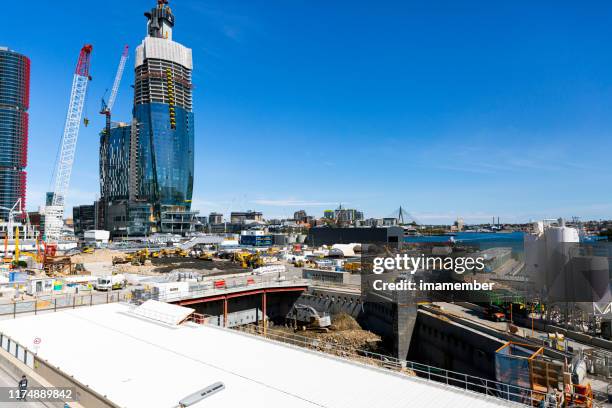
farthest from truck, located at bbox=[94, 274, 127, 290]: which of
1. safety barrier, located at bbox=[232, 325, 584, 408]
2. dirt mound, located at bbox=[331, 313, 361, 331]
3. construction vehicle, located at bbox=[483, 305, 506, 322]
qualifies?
construction vehicle, located at bbox=[483, 305, 506, 322]

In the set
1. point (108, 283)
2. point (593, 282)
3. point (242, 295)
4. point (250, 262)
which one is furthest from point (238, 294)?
point (250, 262)

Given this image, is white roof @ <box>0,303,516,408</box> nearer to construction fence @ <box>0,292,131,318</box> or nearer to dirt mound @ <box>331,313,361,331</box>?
construction fence @ <box>0,292,131,318</box>

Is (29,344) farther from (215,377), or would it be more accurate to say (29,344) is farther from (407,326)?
(407,326)

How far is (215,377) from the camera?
1773 centimetres

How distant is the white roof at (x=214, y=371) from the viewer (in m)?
15.4

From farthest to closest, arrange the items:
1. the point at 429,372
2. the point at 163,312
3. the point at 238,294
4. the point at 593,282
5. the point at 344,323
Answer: the point at 344,323, the point at 238,294, the point at 593,282, the point at 163,312, the point at 429,372

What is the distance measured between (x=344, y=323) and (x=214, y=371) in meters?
32.4

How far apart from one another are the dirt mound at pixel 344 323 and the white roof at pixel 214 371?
2541 cm

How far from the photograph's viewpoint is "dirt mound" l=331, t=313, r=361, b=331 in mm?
47969

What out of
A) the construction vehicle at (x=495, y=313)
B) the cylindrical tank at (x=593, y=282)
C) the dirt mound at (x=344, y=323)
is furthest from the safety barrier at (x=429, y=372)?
the cylindrical tank at (x=593, y=282)

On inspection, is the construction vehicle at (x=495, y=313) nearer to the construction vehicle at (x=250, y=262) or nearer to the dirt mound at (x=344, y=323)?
the dirt mound at (x=344, y=323)

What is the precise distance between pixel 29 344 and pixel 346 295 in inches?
1435

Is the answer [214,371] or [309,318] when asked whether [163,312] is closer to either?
[214,371]

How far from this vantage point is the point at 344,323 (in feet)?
159
